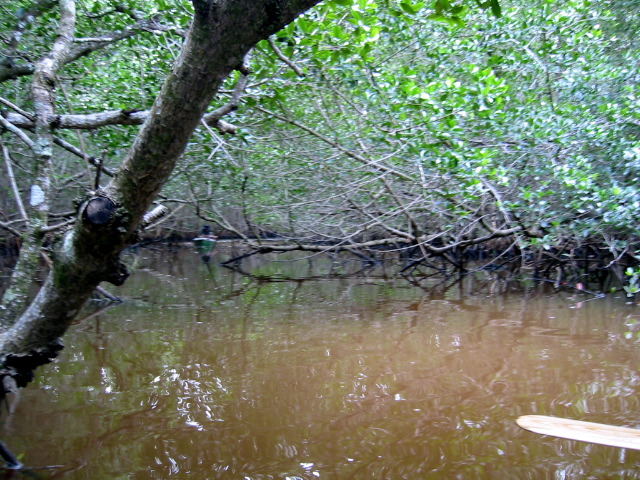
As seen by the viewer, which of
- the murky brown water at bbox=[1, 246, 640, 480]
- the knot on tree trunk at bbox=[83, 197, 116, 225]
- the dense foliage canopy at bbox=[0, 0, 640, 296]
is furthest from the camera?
the dense foliage canopy at bbox=[0, 0, 640, 296]

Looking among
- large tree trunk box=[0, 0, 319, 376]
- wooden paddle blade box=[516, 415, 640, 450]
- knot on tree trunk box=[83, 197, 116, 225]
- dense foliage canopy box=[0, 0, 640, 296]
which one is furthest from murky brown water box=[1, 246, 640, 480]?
dense foliage canopy box=[0, 0, 640, 296]

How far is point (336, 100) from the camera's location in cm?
664

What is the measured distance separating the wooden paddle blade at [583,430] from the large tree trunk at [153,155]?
211cm

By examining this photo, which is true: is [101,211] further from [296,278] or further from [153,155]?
[296,278]

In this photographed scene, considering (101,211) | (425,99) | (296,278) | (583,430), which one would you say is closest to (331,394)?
(583,430)

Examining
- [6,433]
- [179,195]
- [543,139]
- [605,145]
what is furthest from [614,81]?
[179,195]

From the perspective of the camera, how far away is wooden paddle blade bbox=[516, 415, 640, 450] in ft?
8.05

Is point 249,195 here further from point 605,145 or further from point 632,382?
point 632,382

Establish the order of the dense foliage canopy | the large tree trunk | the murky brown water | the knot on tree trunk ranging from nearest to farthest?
1. the large tree trunk
2. the knot on tree trunk
3. the murky brown water
4. the dense foliage canopy

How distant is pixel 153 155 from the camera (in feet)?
5.35

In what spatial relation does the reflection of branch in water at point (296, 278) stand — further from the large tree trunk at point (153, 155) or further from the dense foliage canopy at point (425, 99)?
the large tree trunk at point (153, 155)

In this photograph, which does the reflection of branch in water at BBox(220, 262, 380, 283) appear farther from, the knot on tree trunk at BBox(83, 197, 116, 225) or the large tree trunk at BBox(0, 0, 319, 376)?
the knot on tree trunk at BBox(83, 197, 116, 225)

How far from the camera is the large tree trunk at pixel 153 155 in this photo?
4.84 feet

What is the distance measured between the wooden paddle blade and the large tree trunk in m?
2.11
